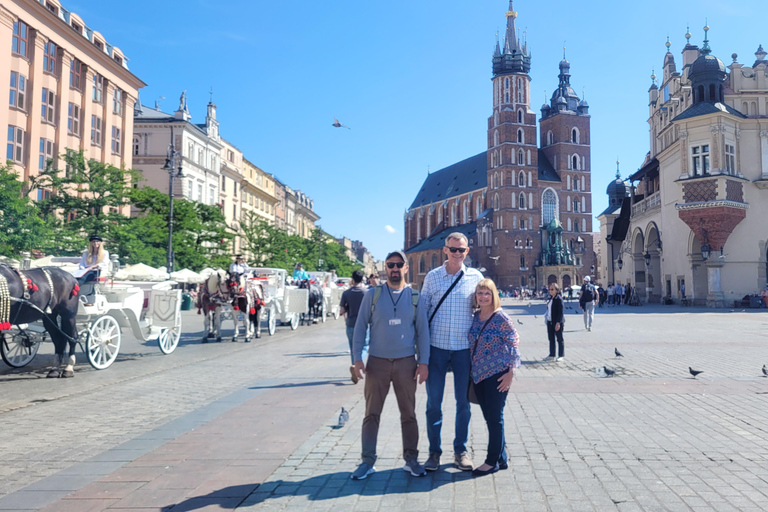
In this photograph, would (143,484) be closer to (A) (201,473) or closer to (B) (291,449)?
(A) (201,473)

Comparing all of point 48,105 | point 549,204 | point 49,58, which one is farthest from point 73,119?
point 549,204

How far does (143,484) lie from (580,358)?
9.79m

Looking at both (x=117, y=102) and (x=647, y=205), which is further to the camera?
(x=647, y=205)

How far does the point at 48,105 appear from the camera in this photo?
31.8m

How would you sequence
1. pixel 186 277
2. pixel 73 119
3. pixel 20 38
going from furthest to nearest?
1. pixel 73 119
2. pixel 186 277
3. pixel 20 38

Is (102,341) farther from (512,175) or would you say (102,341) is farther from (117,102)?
(512,175)

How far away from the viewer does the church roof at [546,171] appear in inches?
3814

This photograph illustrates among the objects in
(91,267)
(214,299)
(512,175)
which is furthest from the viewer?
(512,175)

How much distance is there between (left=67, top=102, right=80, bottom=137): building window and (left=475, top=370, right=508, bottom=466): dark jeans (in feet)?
114

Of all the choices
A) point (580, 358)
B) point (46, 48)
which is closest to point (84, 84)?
point (46, 48)

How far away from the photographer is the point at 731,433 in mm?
5930

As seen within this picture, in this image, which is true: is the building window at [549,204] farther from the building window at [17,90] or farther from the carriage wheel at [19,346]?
the carriage wheel at [19,346]

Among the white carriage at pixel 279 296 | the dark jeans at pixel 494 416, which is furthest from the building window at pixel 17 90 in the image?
the dark jeans at pixel 494 416

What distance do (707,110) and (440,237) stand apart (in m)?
78.2
